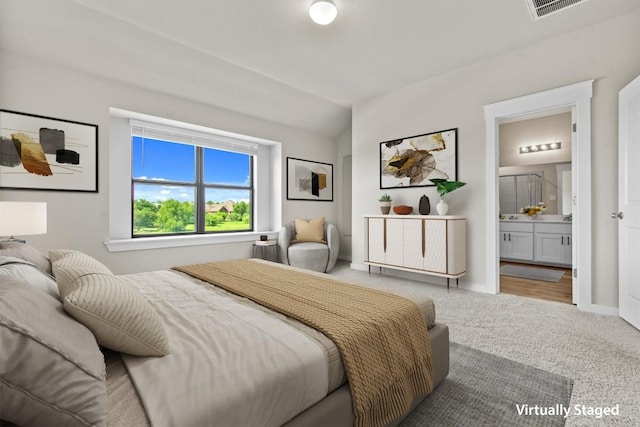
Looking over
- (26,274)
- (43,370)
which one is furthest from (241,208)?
(43,370)

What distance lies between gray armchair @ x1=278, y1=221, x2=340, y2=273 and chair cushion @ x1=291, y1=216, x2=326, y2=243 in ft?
0.23

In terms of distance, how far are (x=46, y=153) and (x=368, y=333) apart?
360 centimetres

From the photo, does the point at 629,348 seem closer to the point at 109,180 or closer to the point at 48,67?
the point at 109,180

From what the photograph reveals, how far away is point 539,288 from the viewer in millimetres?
3758

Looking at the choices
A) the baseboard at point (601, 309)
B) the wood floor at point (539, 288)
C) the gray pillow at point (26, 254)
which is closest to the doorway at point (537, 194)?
the wood floor at point (539, 288)

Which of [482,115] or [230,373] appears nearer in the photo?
[230,373]

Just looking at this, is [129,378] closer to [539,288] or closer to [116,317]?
[116,317]

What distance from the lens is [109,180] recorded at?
3.46 meters

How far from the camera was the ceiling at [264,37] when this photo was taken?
262 cm

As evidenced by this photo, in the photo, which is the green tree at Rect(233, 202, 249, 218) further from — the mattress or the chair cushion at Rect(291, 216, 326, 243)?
the mattress

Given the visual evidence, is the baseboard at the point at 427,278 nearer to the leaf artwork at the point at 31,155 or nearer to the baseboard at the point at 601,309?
the baseboard at the point at 601,309

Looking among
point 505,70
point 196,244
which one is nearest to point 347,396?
point 196,244

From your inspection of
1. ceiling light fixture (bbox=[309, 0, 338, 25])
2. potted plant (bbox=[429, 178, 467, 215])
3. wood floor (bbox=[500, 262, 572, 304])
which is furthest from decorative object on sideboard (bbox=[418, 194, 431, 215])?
ceiling light fixture (bbox=[309, 0, 338, 25])

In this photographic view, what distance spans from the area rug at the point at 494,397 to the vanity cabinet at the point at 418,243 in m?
1.74
